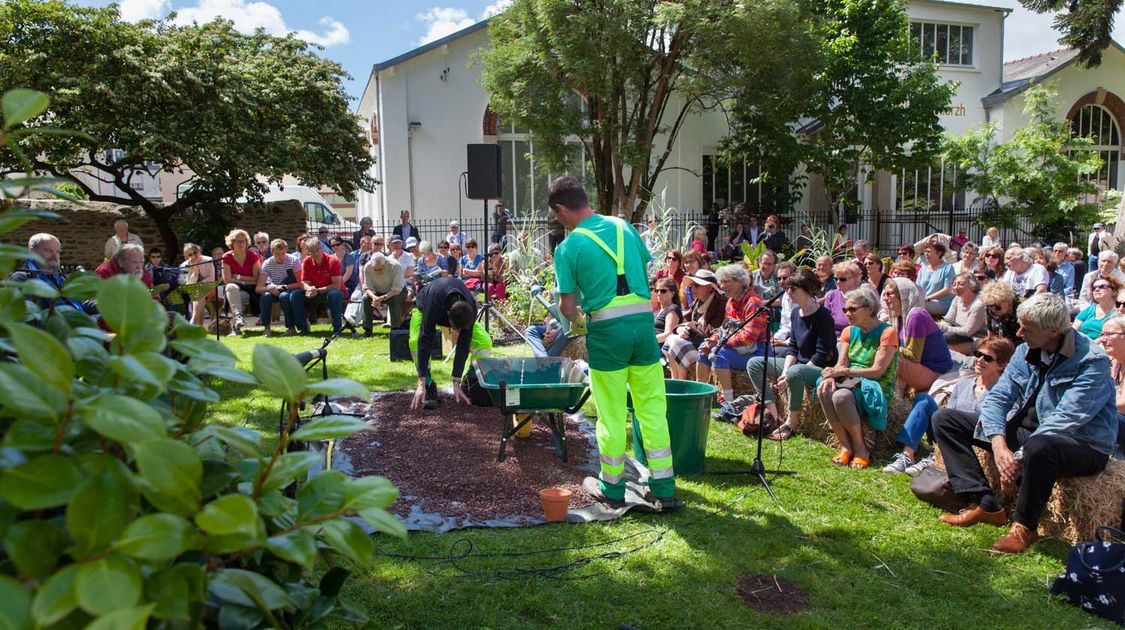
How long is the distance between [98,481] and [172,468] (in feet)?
0.32

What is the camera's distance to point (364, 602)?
12.1ft

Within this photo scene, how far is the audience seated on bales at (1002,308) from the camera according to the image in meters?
5.83

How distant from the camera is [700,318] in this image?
314 inches

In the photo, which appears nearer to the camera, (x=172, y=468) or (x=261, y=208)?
(x=172, y=468)

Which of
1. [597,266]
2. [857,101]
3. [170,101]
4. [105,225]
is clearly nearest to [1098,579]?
[597,266]

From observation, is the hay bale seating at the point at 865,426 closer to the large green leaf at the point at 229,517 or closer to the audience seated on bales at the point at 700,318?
the audience seated on bales at the point at 700,318

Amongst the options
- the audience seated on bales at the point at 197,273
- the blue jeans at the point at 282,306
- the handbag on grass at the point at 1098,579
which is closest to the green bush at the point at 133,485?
the handbag on grass at the point at 1098,579

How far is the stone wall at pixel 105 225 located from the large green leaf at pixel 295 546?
1722cm

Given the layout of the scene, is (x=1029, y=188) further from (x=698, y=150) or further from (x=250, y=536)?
(x=250, y=536)

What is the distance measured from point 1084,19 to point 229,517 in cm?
2281

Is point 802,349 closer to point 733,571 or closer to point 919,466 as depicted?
point 919,466

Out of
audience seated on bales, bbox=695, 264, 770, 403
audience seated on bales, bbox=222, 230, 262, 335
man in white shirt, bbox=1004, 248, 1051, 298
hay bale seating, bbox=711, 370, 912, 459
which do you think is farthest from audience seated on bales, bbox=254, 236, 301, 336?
man in white shirt, bbox=1004, 248, 1051, 298

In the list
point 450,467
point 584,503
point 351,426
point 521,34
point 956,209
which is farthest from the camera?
point 956,209

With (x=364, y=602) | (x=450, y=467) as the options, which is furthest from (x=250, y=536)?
(x=450, y=467)
